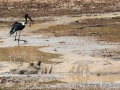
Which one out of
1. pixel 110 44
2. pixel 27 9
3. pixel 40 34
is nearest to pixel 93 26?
pixel 40 34

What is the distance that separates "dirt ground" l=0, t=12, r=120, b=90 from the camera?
43.8 ft

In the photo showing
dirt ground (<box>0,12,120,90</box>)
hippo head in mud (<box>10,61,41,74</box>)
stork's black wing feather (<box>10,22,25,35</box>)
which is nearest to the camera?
dirt ground (<box>0,12,120,90</box>)

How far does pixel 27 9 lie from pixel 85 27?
11144mm

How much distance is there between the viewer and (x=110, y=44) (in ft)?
67.2

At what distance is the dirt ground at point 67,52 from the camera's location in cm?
1334

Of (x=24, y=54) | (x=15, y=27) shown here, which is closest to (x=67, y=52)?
(x=24, y=54)

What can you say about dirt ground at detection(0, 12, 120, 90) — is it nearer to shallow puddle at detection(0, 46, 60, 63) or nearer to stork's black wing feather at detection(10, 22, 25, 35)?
shallow puddle at detection(0, 46, 60, 63)

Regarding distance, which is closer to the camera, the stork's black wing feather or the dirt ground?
the dirt ground

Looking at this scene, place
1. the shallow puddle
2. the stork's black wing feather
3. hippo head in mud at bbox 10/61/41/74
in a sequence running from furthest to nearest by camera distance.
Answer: the stork's black wing feather → the shallow puddle → hippo head in mud at bbox 10/61/41/74

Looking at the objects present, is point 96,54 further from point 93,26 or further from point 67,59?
point 93,26

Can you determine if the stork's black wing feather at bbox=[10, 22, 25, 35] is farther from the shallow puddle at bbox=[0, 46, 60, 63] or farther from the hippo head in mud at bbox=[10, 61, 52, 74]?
the hippo head in mud at bbox=[10, 61, 52, 74]

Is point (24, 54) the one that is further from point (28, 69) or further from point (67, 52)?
point (28, 69)

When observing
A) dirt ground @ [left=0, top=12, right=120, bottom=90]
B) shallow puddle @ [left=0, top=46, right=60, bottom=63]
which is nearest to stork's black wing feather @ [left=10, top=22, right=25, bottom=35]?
dirt ground @ [left=0, top=12, right=120, bottom=90]

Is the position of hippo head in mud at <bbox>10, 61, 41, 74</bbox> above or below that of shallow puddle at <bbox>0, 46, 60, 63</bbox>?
above
